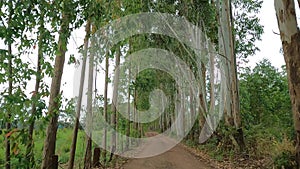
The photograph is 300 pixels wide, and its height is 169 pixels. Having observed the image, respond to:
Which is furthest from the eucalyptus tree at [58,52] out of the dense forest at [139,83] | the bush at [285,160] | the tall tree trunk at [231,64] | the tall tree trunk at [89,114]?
the tall tree trunk at [231,64]

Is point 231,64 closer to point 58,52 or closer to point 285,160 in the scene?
point 285,160

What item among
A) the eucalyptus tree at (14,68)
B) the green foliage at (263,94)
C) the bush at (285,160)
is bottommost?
the bush at (285,160)

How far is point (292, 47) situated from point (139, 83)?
44.9 feet

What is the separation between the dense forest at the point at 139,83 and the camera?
2.53m

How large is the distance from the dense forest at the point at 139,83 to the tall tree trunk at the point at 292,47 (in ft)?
0.06

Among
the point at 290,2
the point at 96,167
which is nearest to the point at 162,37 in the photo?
the point at 96,167

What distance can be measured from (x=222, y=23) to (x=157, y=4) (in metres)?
Answer: 3.67

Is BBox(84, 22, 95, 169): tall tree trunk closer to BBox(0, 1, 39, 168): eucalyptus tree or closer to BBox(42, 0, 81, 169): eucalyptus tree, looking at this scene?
BBox(42, 0, 81, 169): eucalyptus tree

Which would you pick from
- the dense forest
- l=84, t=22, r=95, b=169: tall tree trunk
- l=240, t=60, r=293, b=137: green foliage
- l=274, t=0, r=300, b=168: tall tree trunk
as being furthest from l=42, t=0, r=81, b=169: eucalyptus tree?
l=240, t=60, r=293, b=137: green foliage

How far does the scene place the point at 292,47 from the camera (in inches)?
220

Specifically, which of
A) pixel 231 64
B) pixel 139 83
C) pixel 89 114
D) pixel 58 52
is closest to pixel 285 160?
pixel 89 114

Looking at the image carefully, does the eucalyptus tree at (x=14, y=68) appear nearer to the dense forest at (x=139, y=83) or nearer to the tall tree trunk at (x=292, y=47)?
the dense forest at (x=139, y=83)

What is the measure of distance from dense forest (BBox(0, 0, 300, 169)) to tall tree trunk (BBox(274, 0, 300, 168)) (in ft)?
0.06

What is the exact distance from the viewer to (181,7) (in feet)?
54.5
